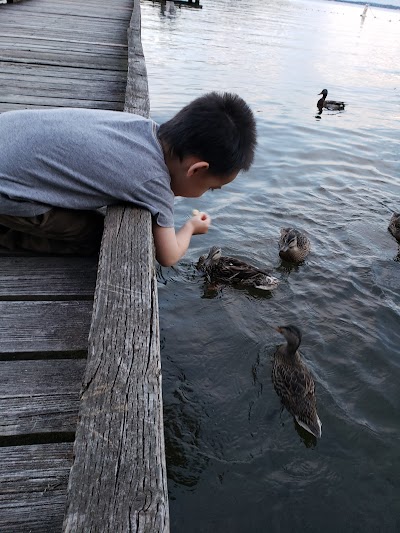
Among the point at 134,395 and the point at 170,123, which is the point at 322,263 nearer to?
the point at 170,123

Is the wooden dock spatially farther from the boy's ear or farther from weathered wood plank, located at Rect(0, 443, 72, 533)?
the boy's ear

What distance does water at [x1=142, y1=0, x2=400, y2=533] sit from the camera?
11.2 ft

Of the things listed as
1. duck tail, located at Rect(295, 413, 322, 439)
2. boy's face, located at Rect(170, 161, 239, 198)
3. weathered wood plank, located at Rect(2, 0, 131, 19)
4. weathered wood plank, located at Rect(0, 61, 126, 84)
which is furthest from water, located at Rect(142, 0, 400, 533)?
weathered wood plank, located at Rect(2, 0, 131, 19)

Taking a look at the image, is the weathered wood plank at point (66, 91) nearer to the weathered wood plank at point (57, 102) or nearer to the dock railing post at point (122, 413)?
the weathered wood plank at point (57, 102)

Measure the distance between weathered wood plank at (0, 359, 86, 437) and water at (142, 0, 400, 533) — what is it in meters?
1.48

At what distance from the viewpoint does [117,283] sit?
7.16 feet

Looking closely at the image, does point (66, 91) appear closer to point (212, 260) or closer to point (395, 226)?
point (212, 260)

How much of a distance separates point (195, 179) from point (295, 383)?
2.24m

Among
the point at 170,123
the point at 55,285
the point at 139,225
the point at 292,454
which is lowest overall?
the point at 292,454

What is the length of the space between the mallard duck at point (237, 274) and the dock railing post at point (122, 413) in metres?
3.60

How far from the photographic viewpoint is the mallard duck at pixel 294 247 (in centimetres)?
653

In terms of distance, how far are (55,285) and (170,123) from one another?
1.22 metres

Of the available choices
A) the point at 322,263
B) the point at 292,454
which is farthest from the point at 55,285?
the point at 322,263

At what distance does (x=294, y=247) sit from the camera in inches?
257
